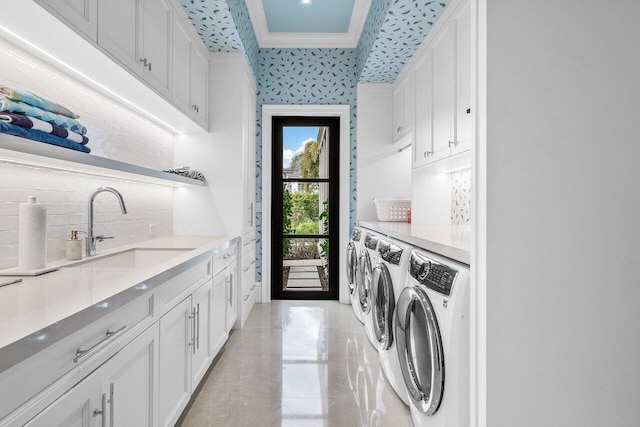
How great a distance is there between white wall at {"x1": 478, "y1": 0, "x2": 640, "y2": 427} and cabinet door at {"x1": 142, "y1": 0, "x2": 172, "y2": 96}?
1.72 metres

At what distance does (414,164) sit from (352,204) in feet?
3.38

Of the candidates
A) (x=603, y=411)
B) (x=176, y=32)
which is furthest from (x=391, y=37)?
A: (x=603, y=411)

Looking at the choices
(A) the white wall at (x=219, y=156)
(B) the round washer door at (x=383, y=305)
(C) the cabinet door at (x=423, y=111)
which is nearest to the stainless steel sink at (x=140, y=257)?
(A) the white wall at (x=219, y=156)

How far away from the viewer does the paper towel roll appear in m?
1.39

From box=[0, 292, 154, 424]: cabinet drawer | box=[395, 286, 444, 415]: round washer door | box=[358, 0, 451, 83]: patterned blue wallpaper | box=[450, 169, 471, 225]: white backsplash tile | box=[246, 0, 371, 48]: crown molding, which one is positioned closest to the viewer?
box=[0, 292, 154, 424]: cabinet drawer

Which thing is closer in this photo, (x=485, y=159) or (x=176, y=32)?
(x=485, y=159)

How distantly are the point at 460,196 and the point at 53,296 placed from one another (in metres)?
2.96

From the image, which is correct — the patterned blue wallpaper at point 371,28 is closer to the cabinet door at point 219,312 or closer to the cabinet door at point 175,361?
the cabinet door at point 219,312

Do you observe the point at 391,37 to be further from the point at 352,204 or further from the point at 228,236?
the point at 228,236

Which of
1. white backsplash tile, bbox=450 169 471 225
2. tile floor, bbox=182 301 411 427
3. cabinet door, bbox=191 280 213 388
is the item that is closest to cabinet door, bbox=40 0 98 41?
cabinet door, bbox=191 280 213 388

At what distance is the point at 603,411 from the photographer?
107 centimetres

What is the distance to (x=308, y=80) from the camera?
13.4ft

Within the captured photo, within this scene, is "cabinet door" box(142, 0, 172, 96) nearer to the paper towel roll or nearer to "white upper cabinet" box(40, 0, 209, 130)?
"white upper cabinet" box(40, 0, 209, 130)

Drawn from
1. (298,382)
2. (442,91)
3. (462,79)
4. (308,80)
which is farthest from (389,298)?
(308,80)
